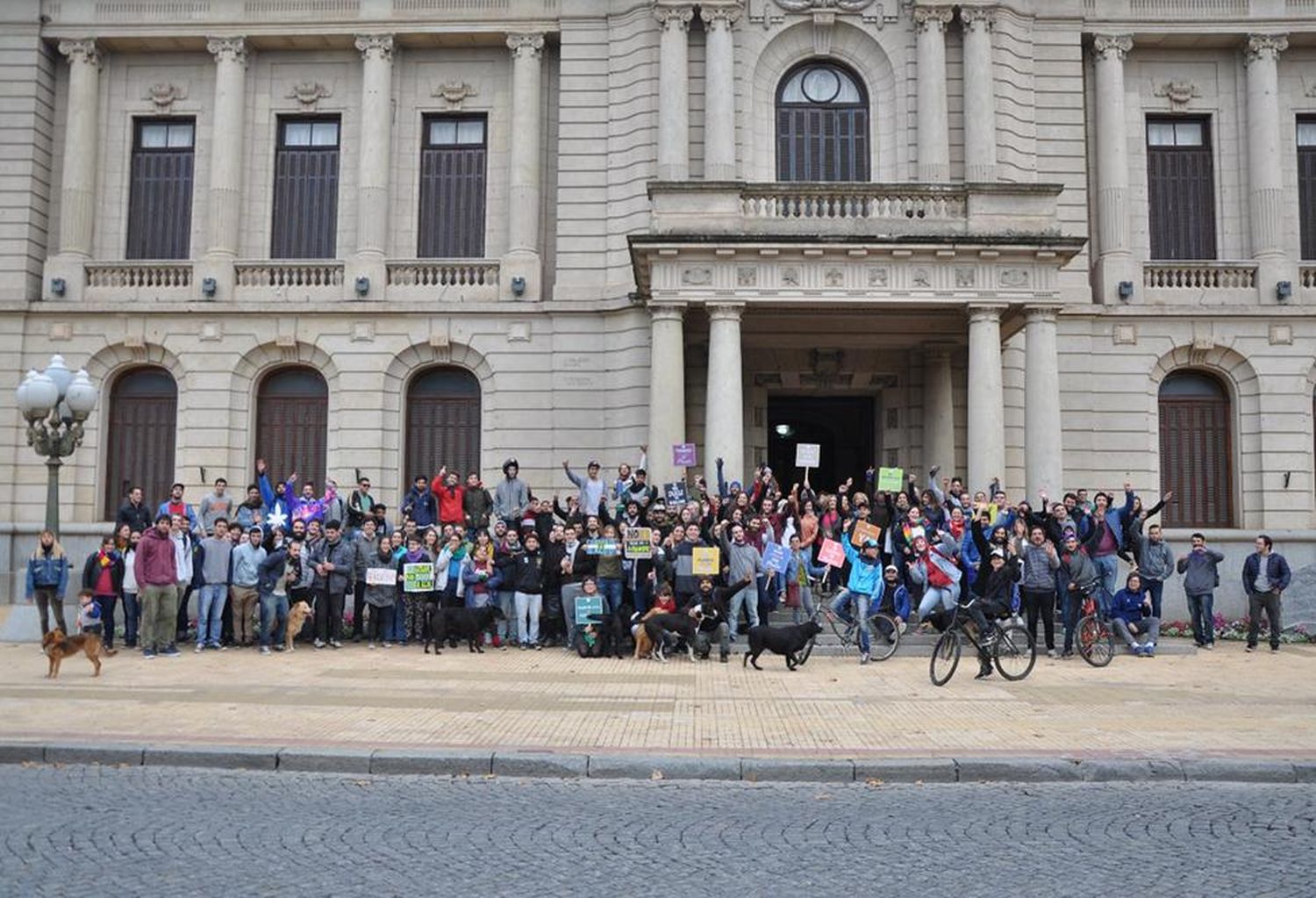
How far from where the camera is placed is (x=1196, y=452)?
84.6 ft

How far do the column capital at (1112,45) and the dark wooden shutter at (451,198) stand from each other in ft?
49.2

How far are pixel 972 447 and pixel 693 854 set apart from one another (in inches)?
610

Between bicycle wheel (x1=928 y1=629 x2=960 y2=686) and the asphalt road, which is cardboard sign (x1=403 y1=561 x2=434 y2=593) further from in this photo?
bicycle wheel (x1=928 y1=629 x2=960 y2=686)

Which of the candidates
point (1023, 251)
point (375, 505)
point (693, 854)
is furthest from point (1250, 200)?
point (693, 854)

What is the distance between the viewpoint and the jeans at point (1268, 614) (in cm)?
1789

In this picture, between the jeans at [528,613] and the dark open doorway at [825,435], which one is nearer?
the jeans at [528,613]

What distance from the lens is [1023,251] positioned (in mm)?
20516

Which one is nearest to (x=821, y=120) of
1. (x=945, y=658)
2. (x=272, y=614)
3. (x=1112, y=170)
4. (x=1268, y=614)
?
(x=1112, y=170)

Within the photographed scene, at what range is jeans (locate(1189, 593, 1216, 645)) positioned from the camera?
59.3ft

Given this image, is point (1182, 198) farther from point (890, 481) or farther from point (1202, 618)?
point (890, 481)

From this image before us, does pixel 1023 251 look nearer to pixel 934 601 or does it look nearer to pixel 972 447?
pixel 972 447

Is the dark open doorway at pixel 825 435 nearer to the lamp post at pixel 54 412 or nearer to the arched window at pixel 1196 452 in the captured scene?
the arched window at pixel 1196 452

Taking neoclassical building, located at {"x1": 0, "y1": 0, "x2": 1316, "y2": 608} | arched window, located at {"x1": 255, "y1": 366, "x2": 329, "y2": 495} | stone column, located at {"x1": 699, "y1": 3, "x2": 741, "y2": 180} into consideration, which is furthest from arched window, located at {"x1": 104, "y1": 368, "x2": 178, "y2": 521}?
stone column, located at {"x1": 699, "y1": 3, "x2": 741, "y2": 180}

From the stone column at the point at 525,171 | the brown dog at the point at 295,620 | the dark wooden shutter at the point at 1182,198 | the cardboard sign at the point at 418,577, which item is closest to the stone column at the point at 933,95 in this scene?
the dark wooden shutter at the point at 1182,198
